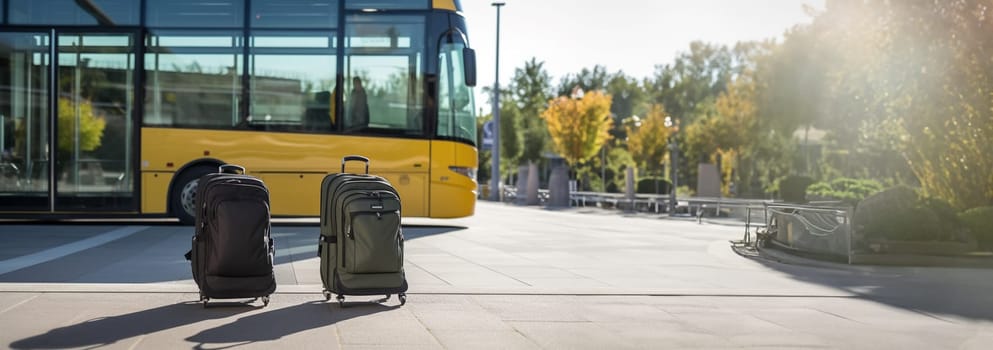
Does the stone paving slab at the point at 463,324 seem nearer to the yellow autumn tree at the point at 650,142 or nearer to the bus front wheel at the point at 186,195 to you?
the bus front wheel at the point at 186,195

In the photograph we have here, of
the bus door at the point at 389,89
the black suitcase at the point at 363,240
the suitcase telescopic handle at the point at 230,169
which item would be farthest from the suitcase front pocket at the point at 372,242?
the bus door at the point at 389,89

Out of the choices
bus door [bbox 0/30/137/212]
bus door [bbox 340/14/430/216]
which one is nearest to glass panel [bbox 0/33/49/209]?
bus door [bbox 0/30/137/212]

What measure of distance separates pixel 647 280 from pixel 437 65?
28.8ft

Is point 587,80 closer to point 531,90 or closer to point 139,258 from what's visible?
point 531,90

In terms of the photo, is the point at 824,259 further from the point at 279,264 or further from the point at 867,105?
the point at 867,105

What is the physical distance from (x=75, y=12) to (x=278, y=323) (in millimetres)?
13409

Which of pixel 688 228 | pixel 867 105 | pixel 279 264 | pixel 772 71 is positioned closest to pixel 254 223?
pixel 279 264

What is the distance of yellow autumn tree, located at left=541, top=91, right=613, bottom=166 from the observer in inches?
2304

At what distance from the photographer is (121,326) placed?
25.1 ft

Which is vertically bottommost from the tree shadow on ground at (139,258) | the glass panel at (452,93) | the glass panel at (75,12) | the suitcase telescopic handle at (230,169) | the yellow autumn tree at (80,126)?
the tree shadow on ground at (139,258)

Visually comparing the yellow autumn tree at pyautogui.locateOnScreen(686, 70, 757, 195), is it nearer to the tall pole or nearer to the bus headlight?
the tall pole

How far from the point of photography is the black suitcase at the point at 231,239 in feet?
28.2

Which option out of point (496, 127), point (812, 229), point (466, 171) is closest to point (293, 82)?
point (466, 171)

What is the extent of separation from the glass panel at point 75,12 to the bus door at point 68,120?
219 millimetres
